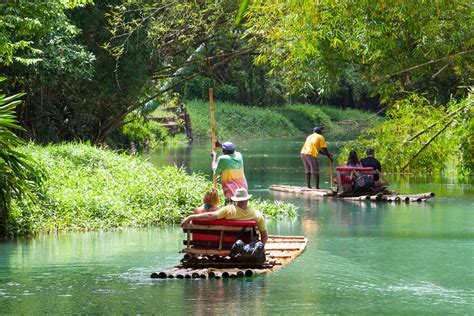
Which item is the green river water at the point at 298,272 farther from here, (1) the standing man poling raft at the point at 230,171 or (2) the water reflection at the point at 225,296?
(1) the standing man poling raft at the point at 230,171

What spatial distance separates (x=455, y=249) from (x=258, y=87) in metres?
51.3

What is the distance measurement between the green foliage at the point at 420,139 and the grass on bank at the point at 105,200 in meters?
8.67

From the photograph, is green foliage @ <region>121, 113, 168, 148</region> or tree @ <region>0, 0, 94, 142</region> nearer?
tree @ <region>0, 0, 94, 142</region>

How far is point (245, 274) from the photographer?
1375 cm

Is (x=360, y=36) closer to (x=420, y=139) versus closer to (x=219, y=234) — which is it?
(x=420, y=139)

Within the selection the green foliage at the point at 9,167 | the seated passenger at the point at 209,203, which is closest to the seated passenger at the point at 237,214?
the seated passenger at the point at 209,203

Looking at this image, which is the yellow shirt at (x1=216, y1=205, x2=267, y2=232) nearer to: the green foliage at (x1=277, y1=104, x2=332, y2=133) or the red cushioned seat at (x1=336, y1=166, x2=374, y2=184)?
the red cushioned seat at (x1=336, y1=166, x2=374, y2=184)

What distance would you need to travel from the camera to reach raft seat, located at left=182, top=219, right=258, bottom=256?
14.0 m

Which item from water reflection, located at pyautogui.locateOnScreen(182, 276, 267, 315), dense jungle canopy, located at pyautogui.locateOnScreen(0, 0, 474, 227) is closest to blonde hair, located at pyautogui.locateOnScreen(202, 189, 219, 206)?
water reflection, located at pyautogui.locateOnScreen(182, 276, 267, 315)

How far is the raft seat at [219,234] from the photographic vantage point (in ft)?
45.9

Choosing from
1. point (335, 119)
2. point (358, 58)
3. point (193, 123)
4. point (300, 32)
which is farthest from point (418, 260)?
point (335, 119)

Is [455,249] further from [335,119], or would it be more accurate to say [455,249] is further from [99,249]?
[335,119]

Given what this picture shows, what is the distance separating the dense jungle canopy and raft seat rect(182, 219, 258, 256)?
6.12 m

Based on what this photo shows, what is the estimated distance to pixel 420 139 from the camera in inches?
1179
